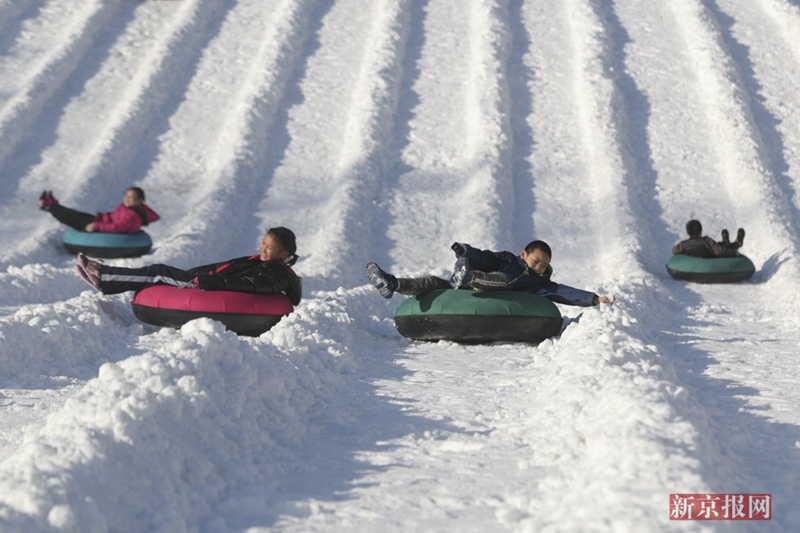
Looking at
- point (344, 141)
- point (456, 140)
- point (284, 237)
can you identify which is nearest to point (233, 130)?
point (344, 141)

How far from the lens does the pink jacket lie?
37.7ft

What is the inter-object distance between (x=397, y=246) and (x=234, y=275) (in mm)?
6739

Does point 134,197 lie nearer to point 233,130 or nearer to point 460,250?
point 233,130

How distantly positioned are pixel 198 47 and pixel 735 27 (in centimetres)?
973

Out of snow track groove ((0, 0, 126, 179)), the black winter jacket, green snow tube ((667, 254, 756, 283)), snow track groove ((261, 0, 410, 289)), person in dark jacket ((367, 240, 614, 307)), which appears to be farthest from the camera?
snow track groove ((0, 0, 126, 179))

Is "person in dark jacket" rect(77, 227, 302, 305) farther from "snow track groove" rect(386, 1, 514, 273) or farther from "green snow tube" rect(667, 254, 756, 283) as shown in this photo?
"green snow tube" rect(667, 254, 756, 283)

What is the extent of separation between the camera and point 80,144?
15797mm

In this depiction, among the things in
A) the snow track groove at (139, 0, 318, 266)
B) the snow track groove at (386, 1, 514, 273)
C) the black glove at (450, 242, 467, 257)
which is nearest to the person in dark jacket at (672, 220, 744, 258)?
the snow track groove at (386, 1, 514, 273)

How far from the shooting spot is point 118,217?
1152cm

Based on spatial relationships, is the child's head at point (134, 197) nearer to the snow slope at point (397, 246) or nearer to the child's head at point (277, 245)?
the snow slope at point (397, 246)

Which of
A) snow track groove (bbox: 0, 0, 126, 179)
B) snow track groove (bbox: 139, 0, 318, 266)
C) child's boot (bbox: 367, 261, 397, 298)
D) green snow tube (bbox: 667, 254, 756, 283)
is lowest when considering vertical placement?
snow track groove (bbox: 0, 0, 126, 179)

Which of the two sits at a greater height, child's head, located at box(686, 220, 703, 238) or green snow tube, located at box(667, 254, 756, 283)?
child's head, located at box(686, 220, 703, 238)

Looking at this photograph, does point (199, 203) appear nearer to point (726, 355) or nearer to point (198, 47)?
point (198, 47)

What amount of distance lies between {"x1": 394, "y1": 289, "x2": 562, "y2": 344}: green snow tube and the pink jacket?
5.55 metres
